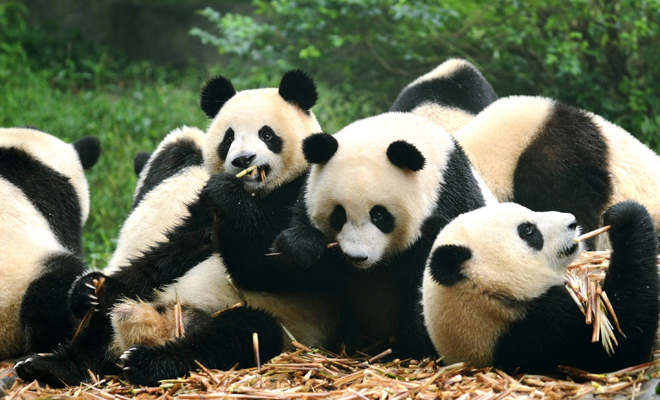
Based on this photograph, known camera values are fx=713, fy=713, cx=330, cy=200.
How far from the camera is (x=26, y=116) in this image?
8711 mm

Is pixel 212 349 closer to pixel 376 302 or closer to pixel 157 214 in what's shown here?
pixel 376 302

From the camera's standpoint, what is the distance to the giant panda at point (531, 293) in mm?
2971

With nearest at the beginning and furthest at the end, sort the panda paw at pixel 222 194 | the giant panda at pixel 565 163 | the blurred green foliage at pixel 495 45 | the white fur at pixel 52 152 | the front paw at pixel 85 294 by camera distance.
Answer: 1. the panda paw at pixel 222 194
2. the front paw at pixel 85 294
3. the giant panda at pixel 565 163
4. the white fur at pixel 52 152
5. the blurred green foliage at pixel 495 45

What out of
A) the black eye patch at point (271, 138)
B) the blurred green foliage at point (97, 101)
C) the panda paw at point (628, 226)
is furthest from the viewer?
the blurred green foliage at point (97, 101)

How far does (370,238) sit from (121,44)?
1014 centimetres

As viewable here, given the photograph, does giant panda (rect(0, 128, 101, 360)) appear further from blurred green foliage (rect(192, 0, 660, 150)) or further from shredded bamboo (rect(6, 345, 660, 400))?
blurred green foliage (rect(192, 0, 660, 150))

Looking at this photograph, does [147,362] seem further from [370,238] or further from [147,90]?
[147,90]

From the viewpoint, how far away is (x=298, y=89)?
417 centimetres

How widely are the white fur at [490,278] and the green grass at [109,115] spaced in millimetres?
4111

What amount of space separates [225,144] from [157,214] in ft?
3.32

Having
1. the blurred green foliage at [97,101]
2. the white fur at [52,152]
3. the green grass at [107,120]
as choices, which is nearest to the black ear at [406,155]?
the white fur at [52,152]

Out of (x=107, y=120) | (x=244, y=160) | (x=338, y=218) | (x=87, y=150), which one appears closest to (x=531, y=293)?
(x=338, y=218)

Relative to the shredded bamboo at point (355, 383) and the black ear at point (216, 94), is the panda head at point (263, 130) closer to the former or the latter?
the black ear at point (216, 94)

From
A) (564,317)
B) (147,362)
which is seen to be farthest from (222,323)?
(564,317)
